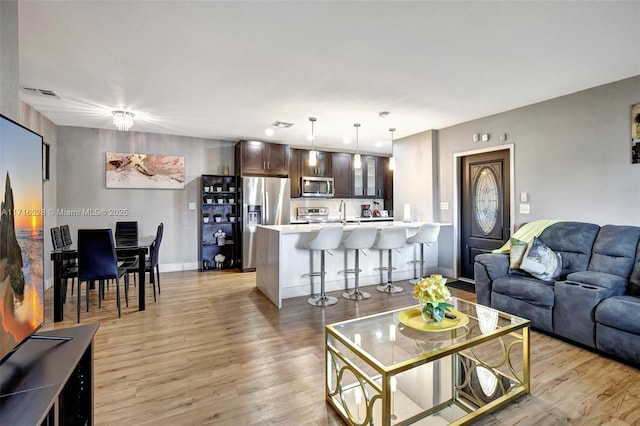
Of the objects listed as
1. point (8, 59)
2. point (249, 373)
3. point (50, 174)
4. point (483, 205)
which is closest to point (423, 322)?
point (249, 373)

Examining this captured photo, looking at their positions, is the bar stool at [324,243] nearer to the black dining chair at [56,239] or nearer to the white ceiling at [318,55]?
the white ceiling at [318,55]

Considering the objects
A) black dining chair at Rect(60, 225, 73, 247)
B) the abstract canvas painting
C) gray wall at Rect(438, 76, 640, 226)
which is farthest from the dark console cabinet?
gray wall at Rect(438, 76, 640, 226)

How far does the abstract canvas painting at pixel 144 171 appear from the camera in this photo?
17.5ft

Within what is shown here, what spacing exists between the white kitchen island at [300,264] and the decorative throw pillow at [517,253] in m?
1.51

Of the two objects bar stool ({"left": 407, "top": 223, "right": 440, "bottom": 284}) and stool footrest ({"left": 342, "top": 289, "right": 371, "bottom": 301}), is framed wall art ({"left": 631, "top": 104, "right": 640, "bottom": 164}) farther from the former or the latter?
stool footrest ({"left": 342, "top": 289, "right": 371, "bottom": 301})

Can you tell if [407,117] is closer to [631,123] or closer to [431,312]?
[631,123]

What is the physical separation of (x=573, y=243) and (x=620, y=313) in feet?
3.33

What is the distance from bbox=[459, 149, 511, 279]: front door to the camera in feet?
14.4

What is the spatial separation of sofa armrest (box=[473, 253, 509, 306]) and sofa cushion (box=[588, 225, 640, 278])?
0.76 m

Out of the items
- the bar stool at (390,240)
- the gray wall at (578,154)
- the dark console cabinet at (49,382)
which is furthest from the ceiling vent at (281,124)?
the dark console cabinet at (49,382)

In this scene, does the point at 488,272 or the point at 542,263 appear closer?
the point at 542,263

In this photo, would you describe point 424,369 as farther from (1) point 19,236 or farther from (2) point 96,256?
(2) point 96,256

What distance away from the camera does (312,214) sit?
273 inches

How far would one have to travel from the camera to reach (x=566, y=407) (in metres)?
1.89
